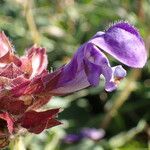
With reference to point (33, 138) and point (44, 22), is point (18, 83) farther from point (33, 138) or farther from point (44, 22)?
point (44, 22)

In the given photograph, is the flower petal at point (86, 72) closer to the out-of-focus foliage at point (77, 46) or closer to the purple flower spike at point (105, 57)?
the purple flower spike at point (105, 57)

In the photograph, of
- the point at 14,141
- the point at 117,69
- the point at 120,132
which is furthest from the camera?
the point at 120,132

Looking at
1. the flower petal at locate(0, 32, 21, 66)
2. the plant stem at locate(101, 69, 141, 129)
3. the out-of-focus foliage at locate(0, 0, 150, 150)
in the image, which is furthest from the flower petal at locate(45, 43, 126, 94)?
the plant stem at locate(101, 69, 141, 129)

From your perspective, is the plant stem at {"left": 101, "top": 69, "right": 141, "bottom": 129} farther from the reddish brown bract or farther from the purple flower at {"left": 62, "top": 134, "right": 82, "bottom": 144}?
the reddish brown bract

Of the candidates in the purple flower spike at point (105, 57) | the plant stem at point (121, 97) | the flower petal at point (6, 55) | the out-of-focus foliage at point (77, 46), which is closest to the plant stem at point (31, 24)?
the out-of-focus foliage at point (77, 46)

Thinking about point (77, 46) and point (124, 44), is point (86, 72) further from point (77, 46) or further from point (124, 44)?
point (77, 46)

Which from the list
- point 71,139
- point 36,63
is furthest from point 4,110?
point 71,139

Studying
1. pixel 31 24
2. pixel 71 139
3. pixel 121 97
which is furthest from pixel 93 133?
pixel 31 24
